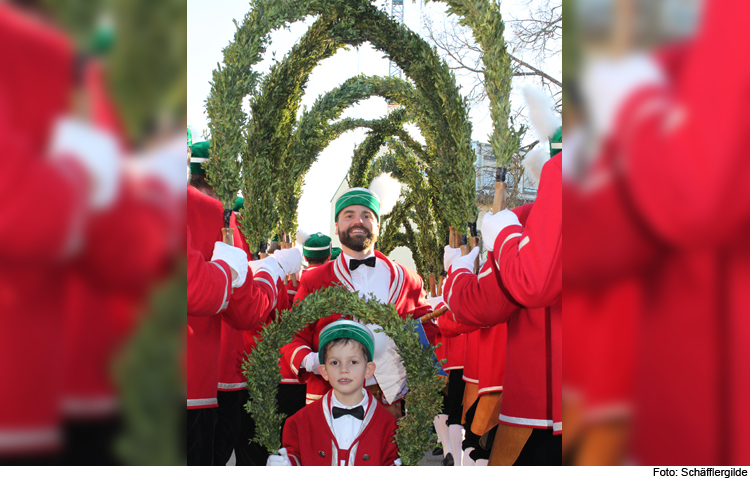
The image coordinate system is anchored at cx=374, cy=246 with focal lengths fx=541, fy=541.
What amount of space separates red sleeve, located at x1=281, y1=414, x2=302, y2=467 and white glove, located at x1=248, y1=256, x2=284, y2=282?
0.64m

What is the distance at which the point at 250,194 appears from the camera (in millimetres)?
2227

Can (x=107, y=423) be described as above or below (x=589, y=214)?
below

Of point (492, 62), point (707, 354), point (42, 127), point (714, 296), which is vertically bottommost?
point (707, 354)

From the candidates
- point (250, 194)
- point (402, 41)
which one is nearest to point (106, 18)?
point (250, 194)

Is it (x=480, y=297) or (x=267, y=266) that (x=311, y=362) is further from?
(x=480, y=297)

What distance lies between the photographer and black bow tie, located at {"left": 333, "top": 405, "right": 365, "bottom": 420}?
233cm

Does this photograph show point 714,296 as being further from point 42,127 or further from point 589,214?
point 42,127

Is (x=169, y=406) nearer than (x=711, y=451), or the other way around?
(x=711, y=451)

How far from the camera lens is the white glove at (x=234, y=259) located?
7.04ft

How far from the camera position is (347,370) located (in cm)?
241

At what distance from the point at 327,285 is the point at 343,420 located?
938 millimetres

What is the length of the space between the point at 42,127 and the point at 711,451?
1.73m

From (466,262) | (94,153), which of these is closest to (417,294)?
(466,262)
